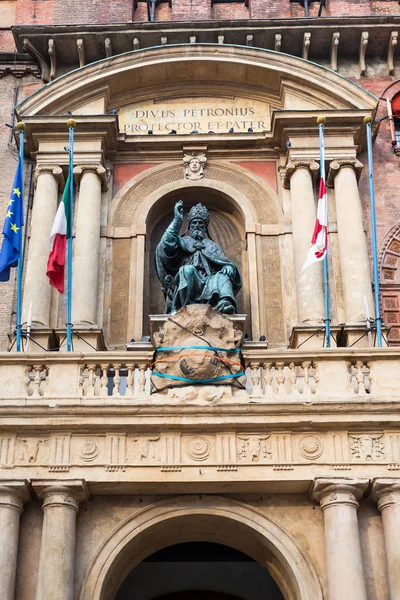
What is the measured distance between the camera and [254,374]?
565 inches

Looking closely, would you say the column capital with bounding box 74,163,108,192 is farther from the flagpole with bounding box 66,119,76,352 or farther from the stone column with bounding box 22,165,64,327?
the flagpole with bounding box 66,119,76,352

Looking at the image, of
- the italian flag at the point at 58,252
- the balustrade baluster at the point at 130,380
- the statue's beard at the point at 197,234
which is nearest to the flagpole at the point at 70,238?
the italian flag at the point at 58,252

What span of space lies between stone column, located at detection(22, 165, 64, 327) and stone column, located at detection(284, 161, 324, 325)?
428 centimetres

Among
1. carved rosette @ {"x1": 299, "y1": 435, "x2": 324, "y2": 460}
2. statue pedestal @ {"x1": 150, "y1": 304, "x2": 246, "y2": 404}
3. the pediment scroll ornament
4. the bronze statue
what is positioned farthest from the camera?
the pediment scroll ornament

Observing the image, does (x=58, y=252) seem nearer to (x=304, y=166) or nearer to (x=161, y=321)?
(x=161, y=321)

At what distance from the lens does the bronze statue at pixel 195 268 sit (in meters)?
16.4

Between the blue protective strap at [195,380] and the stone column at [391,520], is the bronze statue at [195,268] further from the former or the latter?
the stone column at [391,520]

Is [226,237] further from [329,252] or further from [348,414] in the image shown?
[348,414]

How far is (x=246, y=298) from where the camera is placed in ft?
58.9

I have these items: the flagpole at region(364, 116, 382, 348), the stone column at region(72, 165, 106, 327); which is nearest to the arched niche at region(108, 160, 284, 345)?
the stone column at region(72, 165, 106, 327)

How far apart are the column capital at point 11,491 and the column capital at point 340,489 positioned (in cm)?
388

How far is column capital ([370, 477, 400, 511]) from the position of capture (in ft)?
43.8

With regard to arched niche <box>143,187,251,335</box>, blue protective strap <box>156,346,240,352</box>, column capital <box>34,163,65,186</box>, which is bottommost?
blue protective strap <box>156,346,240,352</box>

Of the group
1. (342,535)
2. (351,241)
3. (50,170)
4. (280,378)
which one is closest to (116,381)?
(280,378)
